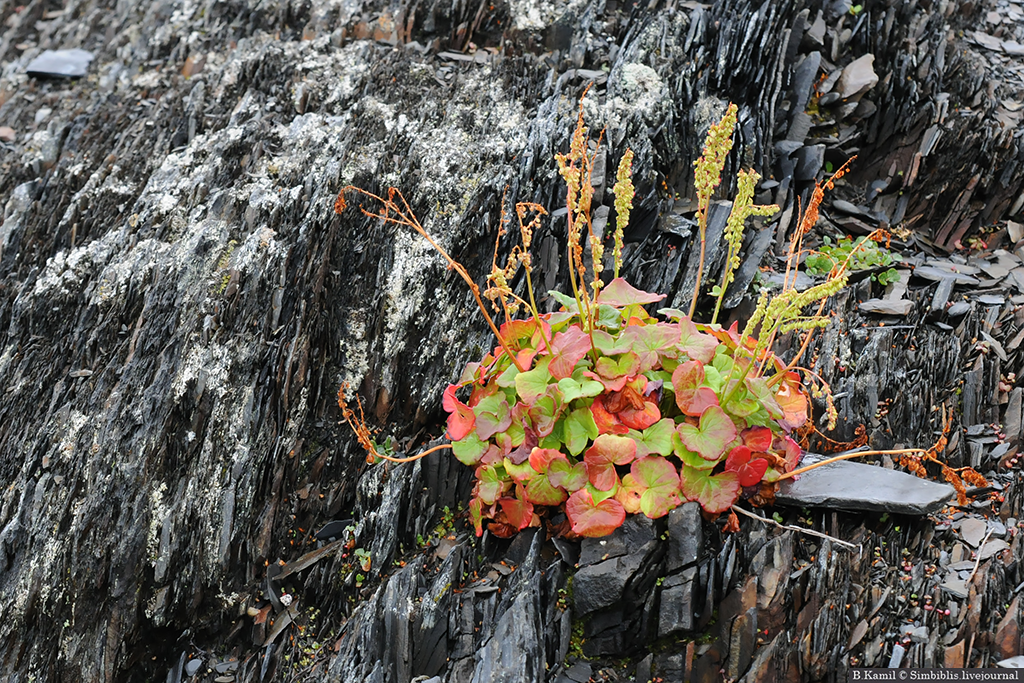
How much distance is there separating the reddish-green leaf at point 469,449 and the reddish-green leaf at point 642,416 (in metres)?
0.71

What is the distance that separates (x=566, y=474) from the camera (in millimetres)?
3480

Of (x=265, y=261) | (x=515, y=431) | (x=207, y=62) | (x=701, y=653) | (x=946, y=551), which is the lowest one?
→ (x=701, y=653)

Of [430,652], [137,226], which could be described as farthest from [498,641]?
[137,226]

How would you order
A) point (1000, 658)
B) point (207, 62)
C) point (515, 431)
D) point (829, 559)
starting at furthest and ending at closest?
point (207, 62), point (515, 431), point (829, 559), point (1000, 658)

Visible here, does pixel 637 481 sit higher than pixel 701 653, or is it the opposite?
pixel 637 481

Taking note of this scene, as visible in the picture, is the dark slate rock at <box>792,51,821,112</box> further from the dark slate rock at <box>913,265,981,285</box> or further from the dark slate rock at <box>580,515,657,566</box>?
the dark slate rock at <box>580,515,657,566</box>

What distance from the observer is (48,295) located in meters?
4.66

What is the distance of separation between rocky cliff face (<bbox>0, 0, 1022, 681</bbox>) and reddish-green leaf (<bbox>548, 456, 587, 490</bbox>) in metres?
0.41

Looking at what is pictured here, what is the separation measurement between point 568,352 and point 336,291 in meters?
1.70

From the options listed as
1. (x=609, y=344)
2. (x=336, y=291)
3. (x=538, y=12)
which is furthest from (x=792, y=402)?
(x=538, y=12)

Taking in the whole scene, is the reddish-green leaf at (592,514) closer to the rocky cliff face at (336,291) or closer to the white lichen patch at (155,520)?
the rocky cliff face at (336,291)

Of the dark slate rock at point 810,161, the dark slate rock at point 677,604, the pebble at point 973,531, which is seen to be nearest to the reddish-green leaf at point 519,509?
the dark slate rock at point 677,604

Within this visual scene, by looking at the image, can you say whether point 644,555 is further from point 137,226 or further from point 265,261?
point 137,226

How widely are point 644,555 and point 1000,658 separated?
4.91 feet
